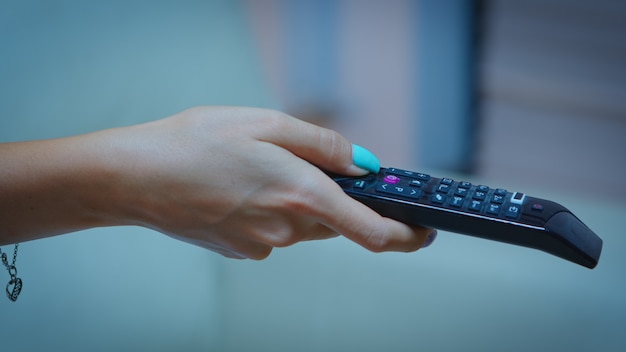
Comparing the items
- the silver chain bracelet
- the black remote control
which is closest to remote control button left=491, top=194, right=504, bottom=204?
the black remote control

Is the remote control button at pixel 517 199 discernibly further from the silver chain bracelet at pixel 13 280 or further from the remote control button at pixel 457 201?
the silver chain bracelet at pixel 13 280

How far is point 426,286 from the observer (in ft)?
2.15

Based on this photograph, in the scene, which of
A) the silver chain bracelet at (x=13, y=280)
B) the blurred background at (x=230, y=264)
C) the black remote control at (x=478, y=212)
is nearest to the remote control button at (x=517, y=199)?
the black remote control at (x=478, y=212)

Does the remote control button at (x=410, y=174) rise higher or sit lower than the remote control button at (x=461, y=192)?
higher

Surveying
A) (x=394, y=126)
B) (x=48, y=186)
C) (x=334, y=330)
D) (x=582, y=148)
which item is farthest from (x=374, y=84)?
(x=48, y=186)

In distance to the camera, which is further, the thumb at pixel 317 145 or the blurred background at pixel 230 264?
the blurred background at pixel 230 264

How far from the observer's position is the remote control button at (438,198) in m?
0.45

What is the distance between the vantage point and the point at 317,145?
47 cm

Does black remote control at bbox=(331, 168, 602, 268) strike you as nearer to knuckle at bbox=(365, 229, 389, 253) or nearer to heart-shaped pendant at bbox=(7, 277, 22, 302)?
knuckle at bbox=(365, 229, 389, 253)

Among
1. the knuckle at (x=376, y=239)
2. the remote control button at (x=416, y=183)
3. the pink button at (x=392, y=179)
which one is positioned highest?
the pink button at (x=392, y=179)

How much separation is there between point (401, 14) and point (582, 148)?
1.19ft

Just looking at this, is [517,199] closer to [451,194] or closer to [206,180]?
[451,194]

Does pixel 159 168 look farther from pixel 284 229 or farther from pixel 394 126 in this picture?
pixel 394 126

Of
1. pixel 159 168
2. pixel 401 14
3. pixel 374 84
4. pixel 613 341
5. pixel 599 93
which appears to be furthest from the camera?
pixel 374 84
